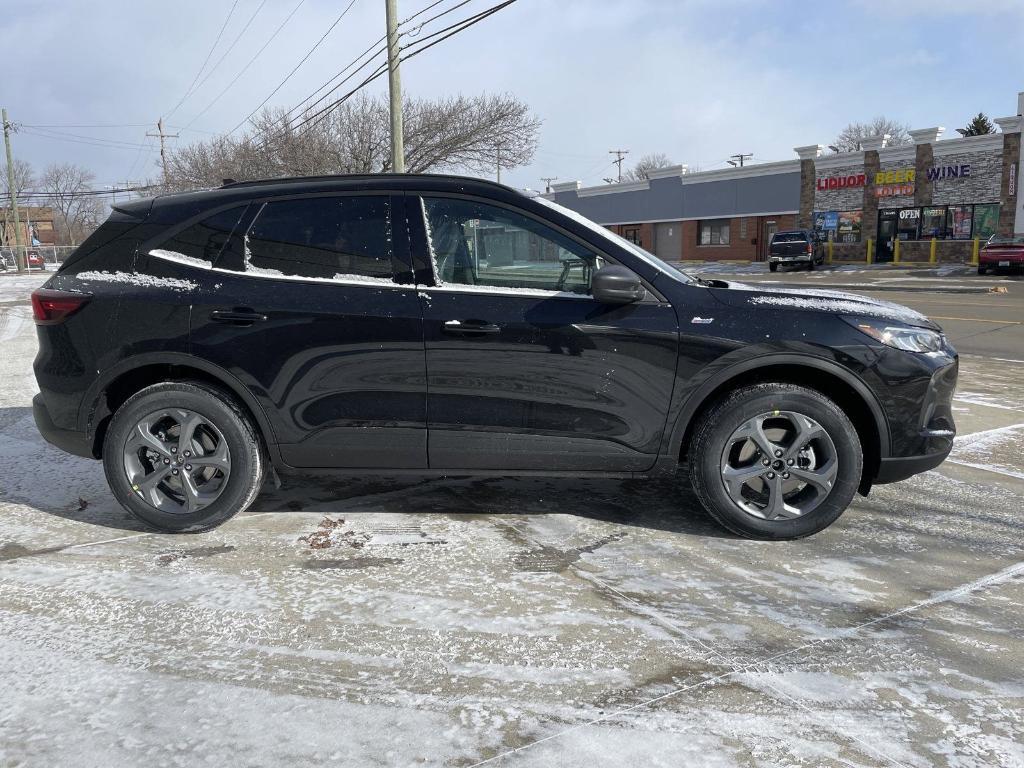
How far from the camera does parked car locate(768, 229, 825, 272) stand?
36.4 m

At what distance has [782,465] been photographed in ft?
12.5

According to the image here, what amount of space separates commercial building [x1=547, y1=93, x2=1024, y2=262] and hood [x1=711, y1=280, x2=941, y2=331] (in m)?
37.1

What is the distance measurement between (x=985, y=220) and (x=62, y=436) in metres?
40.4

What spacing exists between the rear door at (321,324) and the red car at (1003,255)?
2998cm

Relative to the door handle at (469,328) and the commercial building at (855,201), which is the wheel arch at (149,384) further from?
the commercial building at (855,201)

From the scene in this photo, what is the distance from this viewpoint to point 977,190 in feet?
118

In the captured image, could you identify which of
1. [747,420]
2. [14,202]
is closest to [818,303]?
[747,420]

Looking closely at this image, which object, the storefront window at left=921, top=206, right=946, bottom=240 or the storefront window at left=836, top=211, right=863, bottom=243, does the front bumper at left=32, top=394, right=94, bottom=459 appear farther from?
the storefront window at left=836, top=211, right=863, bottom=243

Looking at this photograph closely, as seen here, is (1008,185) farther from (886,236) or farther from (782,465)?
(782,465)

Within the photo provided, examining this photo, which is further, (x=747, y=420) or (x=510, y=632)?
(x=747, y=420)

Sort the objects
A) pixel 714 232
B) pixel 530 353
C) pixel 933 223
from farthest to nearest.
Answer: pixel 714 232 → pixel 933 223 → pixel 530 353

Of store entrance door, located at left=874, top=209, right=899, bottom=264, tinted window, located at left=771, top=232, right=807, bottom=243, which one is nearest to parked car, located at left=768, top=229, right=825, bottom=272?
tinted window, located at left=771, top=232, right=807, bottom=243

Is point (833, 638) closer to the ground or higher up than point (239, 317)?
closer to the ground

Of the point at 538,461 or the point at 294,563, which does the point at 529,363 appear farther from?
the point at 294,563
